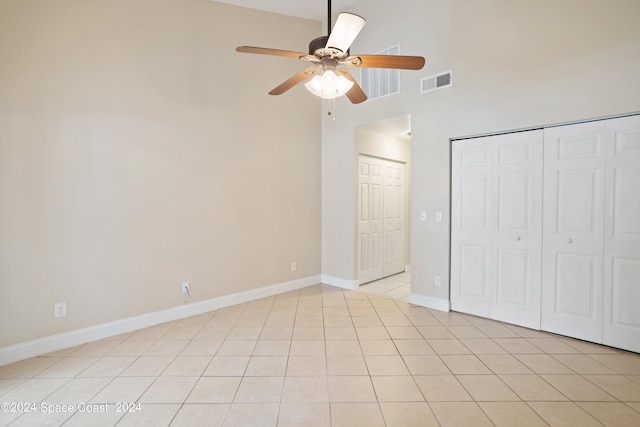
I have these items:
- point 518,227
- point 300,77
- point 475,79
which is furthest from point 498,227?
point 300,77

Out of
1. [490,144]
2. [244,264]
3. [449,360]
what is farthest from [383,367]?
[490,144]

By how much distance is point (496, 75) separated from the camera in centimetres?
345

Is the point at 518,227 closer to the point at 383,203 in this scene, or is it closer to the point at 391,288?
the point at 391,288

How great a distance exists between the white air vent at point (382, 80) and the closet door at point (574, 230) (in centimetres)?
195

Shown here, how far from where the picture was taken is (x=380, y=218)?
546 centimetres

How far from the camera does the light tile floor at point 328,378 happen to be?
2.01 m

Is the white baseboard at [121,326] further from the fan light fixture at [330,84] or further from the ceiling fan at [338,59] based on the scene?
the fan light fixture at [330,84]

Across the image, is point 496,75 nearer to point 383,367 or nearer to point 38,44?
point 383,367

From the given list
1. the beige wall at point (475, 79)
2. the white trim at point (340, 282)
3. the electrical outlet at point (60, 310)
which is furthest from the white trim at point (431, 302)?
the electrical outlet at point (60, 310)

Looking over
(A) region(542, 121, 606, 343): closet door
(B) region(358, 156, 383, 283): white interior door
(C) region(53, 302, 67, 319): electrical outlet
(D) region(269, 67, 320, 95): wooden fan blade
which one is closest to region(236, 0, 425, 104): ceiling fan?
(D) region(269, 67, 320, 95): wooden fan blade

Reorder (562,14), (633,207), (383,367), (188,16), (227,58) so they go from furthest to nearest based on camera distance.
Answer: (227,58) → (188,16) → (562,14) → (633,207) → (383,367)

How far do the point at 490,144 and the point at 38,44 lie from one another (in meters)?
4.60

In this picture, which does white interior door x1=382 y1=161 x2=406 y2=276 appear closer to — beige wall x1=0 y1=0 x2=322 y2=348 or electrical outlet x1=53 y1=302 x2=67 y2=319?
beige wall x1=0 y1=0 x2=322 y2=348

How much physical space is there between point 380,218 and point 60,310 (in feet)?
14.4
